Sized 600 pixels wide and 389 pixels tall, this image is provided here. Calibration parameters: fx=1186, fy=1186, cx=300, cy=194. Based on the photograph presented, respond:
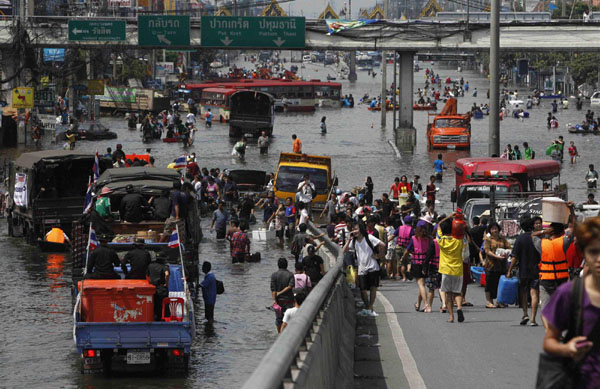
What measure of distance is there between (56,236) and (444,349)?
1862 cm

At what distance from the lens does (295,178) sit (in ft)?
128

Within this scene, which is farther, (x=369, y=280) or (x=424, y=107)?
(x=424, y=107)

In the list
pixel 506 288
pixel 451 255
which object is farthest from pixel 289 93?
pixel 451 255

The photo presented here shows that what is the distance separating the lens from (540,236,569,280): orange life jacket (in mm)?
14516

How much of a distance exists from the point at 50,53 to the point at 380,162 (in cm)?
4808

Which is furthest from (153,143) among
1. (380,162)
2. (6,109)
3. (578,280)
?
(578,280)

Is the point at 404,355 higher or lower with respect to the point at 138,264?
lower

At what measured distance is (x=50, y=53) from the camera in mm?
98750

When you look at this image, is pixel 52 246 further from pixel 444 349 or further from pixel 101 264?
pixel 444 349

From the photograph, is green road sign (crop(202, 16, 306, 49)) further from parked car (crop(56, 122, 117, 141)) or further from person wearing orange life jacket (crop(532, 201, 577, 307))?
person wearing orange life jacket (crop(532, 201, 577, 307))

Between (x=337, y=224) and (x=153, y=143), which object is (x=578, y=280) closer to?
(x=337, y=224)

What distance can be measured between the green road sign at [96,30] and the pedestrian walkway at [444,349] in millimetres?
47614

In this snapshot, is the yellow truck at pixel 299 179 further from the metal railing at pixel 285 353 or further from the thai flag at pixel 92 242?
the metal railing at pixel 285 353

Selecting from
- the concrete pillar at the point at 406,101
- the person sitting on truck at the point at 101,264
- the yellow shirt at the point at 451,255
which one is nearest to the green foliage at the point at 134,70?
the concrete pillar at the point at 406,101
